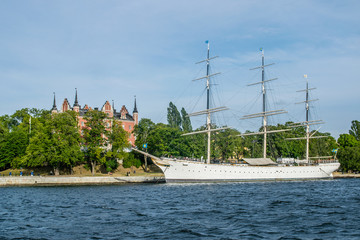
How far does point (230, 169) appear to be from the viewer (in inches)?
2923

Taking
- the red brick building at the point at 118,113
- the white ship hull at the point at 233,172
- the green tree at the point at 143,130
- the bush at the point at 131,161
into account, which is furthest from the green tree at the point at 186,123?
the white ship hull at the point at 233,172

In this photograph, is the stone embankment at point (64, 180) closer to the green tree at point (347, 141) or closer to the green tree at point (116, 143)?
the green tree at point (116, 143)

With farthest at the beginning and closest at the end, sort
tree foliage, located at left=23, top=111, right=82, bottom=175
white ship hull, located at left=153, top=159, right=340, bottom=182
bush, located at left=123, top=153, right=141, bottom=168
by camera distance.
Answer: bush, located at left=123, top=153, right=141, bottom=168 < tree foliage, located at left=23, top=111, right=82, bottom=175 < white ship hull, located at left=153, top=159, right=340, bottom=182

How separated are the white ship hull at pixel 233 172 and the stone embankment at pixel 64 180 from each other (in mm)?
4037

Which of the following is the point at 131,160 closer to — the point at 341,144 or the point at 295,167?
the point at 295,167

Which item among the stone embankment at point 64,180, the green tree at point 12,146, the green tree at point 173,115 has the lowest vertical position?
the stone embankment at point 64,180

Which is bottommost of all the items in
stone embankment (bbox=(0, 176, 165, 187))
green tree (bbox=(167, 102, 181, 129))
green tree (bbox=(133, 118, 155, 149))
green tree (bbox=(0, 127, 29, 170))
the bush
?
stone embankment (bbox=(0, 176, 165, 187))

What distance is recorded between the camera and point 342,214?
1217 inches

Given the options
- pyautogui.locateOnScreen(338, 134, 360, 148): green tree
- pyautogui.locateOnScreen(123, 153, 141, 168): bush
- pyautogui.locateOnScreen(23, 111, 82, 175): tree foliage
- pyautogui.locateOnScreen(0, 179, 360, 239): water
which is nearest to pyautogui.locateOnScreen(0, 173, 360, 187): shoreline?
pyautogui.locateOnScreen(23, 111, 82, 175): tree foliage

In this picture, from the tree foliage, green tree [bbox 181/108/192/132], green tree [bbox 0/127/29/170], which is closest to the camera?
the tree foliage

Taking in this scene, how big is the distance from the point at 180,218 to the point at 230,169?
45999 mm

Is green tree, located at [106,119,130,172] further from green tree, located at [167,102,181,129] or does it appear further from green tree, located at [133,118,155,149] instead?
green tree, located at [167,102,181,129]

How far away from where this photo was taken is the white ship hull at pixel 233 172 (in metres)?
68.6

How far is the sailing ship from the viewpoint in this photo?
6869 cm
